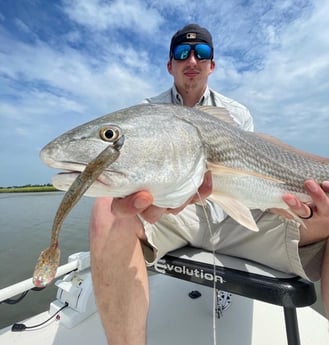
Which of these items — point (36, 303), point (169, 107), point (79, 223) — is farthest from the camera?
point (79, 223)

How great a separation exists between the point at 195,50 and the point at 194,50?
0.01 m

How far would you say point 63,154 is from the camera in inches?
49.1

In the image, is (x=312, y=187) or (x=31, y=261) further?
(x=31, y=261)

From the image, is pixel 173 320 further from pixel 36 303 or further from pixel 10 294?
pixel 36 303

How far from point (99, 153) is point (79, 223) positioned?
9881mm

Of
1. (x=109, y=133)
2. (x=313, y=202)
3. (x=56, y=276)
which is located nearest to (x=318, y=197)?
(x=313, y=202)

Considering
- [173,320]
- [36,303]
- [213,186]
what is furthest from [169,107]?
[36,303]

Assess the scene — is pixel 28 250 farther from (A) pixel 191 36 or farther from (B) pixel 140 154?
(B) pixel 140 154

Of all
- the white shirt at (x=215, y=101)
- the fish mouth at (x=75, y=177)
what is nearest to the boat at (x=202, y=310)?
the fish mouth at (x=75, y=177)

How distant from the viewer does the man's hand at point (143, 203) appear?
1410 millimetres

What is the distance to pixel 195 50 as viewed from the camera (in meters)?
3.07

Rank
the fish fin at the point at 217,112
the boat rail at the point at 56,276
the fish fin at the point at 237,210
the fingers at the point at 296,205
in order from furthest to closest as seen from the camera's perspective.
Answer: the boat rail at the point at 56,276 < the fish fin at the point at 217,112 < the fingers at the point at 296,205 < the fish fin at the point at 237,210

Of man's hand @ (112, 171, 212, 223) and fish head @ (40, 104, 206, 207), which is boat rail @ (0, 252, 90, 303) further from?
fish head @ (40, 104, 206, 207)

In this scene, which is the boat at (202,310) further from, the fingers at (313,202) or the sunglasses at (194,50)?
the sunglasses at (194,50)
